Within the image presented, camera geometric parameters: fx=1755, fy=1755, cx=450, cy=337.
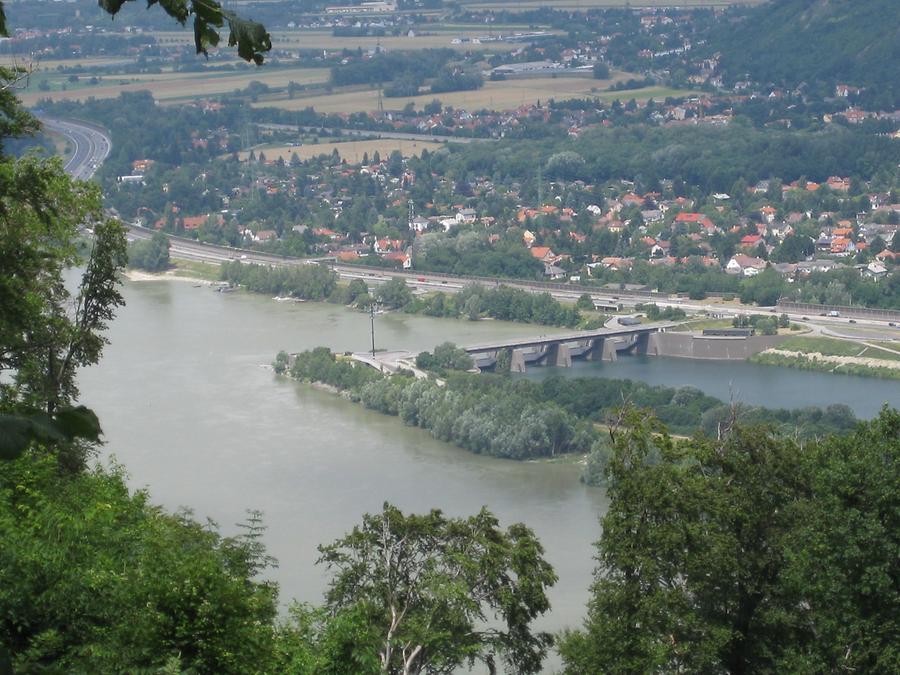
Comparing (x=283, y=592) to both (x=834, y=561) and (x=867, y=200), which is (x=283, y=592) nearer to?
(x=834, y=561)

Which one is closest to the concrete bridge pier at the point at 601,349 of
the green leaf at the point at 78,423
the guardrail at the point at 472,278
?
the guardrail at the point at 472,278

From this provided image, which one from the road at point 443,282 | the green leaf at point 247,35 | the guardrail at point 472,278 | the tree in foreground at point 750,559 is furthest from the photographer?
the guardrail at point 472,278

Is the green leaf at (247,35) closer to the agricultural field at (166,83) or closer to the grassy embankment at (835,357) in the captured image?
the grassy embankment at (835,357)

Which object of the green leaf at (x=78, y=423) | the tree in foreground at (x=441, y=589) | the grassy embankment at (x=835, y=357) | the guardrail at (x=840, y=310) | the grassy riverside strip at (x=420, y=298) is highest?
the green leaf at (x=78, y=423)

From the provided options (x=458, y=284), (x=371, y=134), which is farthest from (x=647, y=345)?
(x=371, y=134)

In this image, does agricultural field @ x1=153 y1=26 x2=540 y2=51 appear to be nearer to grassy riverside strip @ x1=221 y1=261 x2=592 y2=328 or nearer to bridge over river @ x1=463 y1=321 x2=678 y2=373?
grassy riverside strip @ x1=221 y1=261 x2=592 y2=328

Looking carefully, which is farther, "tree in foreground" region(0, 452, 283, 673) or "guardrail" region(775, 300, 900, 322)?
"guardrail" region(775, 300, 900, 322)

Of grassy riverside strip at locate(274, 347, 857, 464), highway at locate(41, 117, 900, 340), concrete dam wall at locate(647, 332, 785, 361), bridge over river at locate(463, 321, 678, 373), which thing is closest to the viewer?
grassy riverside strip at locate(274, 347, 857, 464)

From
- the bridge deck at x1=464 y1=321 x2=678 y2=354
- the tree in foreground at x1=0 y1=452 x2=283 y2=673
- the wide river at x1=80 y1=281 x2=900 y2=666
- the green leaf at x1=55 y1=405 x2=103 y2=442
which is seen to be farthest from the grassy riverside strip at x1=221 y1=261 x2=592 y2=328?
the green leaf at x1=55 y1=405 x2=103 y2=442
